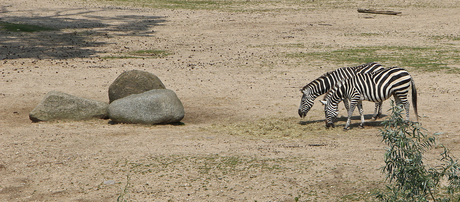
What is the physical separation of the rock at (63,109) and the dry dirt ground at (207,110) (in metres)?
0.29

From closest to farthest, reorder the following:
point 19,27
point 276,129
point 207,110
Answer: point 276,129
point 207,110
point 19,27

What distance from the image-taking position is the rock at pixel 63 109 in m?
13.5

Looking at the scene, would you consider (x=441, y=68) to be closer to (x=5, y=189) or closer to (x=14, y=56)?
(x=5, y=189)

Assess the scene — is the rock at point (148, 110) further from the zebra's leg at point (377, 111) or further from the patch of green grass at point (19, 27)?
the patch of green grass at point (19, 27)

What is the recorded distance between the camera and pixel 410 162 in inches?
233

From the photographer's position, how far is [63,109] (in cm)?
1364

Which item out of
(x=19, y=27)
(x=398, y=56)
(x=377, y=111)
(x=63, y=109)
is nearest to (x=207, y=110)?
(x=63, y=109)

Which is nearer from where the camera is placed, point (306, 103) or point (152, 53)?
point (306, 103)

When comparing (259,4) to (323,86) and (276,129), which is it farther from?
(276,129)

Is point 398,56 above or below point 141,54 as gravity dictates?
above

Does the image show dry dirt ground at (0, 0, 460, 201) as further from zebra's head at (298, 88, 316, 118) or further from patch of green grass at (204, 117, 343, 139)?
zebra's head at (298, 88, 316, 118)

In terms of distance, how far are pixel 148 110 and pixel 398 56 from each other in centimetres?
1248

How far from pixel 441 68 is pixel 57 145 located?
14.4 m

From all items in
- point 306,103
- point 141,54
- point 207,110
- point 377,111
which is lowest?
point 207,110
